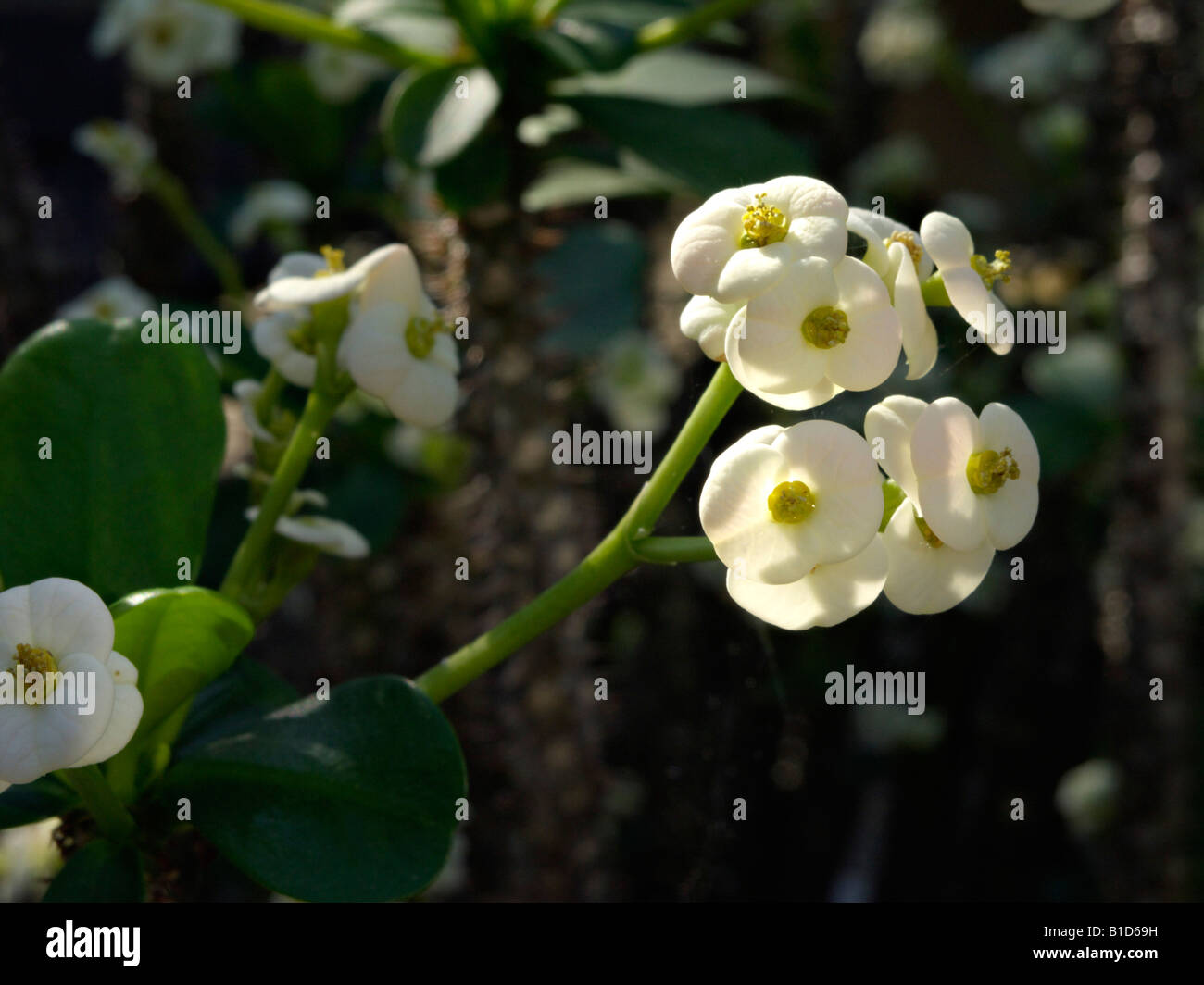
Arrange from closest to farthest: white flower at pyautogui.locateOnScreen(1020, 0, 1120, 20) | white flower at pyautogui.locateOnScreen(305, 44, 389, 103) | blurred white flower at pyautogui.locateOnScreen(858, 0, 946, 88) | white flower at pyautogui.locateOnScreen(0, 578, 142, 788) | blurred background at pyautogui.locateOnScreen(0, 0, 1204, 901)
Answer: white flower at pyautogui.locateOnScreen(0, 578, 142, 788) < white flower at pyautogui.locateOnScreen(1020, 0, 1120, 20) < blurred background at pyautogui.locateOnScreen(0, 0, 1204, 901) < white flower at pyautogui.locateOnScreen(305, 44, 389, 103) < blurred white flower at pyautogui.locateOnScreen(858, 0, 946, 88)

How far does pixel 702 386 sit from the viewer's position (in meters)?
0.56

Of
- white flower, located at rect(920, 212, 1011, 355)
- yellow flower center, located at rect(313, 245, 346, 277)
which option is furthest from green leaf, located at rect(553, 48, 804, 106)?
white flower, located at rect(920, 212, 1011, 355)

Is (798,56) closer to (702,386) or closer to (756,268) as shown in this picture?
(702,386)

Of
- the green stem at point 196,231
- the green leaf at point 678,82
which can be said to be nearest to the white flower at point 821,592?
the green leaf at point 678,82

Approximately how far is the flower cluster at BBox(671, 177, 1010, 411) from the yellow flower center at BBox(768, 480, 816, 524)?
0.03 meters

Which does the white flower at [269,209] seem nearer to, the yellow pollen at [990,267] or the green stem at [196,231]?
the green stem at [196,231]

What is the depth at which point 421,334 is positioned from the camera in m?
0.51

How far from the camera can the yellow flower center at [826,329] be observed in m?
0.36

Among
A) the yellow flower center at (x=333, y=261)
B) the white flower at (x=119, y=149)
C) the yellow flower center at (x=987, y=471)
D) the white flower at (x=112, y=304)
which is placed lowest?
the yellow flower center at (x=987, y=471)

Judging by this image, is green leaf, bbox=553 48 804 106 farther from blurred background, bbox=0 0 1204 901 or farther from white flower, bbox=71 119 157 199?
white flower, bbox=71 119 157 199

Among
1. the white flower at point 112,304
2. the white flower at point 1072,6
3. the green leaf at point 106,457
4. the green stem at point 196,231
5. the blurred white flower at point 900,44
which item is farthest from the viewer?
the blurred white flower at point 900,44

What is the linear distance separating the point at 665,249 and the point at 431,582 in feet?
1.83

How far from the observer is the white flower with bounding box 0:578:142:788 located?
35 cm
